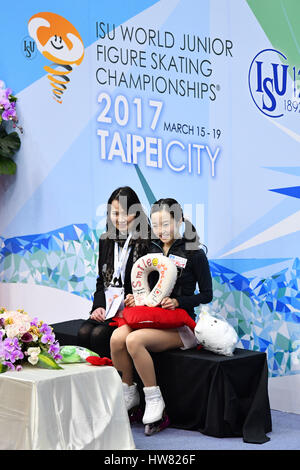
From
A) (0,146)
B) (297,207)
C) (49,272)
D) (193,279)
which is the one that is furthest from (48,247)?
(297,207)

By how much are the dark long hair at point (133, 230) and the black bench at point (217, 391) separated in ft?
2.01

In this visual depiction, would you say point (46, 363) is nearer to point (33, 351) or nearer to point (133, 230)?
point (33, 351)

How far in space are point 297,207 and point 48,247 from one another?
2.10 m

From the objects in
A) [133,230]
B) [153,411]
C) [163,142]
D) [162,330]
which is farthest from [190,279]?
[163,142]

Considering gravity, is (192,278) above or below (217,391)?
above

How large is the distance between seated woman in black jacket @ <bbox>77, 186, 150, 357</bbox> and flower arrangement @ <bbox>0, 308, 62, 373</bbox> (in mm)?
968

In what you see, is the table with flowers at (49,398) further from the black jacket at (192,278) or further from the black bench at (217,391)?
the black jacket at (192,278)

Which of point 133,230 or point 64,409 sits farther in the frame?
point 133,230

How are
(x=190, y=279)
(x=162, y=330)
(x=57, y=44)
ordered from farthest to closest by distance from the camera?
1. (x=57, y=44)
2. (x=190, y=279)
3. (x=162, y=330)

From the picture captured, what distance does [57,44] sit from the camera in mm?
5398

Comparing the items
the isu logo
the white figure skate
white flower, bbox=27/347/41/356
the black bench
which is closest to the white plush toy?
the black bench

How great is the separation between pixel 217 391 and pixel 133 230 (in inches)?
43.5

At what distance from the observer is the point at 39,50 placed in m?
5.48

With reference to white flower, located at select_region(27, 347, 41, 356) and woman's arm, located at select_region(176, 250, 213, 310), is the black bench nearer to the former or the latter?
woman's arm, located at select_region(176, 250, 213, 310)
